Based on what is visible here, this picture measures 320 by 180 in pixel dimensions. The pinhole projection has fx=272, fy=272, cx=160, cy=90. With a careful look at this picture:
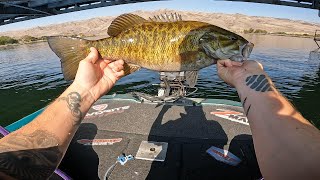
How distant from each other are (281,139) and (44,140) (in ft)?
7.07

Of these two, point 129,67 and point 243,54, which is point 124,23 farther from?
point 243,54

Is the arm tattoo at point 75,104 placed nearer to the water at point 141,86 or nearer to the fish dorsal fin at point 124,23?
the fish dorsal fin at point 124,23

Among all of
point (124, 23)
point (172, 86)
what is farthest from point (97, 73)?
point (172, 86)

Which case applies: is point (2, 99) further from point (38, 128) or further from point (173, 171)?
point (38, 128)

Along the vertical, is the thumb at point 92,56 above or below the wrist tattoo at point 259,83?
above

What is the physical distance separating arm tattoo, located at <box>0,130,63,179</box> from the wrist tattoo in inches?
82.4

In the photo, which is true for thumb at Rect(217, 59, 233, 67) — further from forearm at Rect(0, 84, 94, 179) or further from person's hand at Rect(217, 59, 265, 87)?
forearm at Rect(0, 84, 94, 179)

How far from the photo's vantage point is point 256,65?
10.6 feet

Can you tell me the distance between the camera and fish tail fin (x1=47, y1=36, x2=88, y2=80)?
3.75m

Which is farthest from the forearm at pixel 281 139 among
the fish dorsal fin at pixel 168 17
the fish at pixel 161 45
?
the fish dorsal fin at pixel 168 17

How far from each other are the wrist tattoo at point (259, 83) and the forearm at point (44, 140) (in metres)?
1.93

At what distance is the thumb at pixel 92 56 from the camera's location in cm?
359

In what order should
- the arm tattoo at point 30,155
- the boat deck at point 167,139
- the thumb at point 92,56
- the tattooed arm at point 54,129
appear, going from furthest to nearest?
1. the boat deck at point 167,139
2. the thumb at point 92,56
3. the tattooed arm at point 54,129
4. the arm tattoo at point 30,155

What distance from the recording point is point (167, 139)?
7508mm
